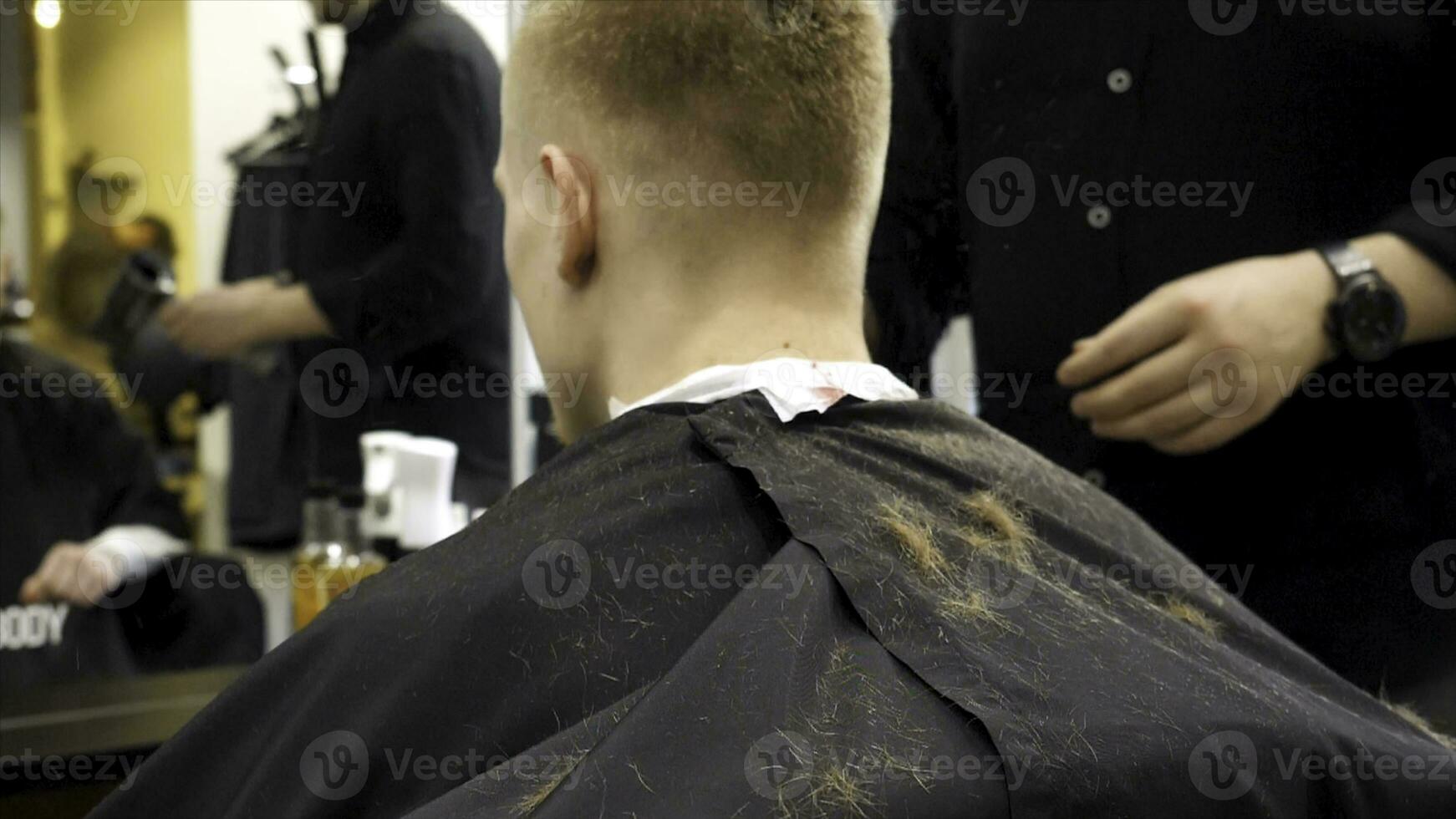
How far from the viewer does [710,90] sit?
1.35 metres

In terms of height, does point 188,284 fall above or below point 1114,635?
above

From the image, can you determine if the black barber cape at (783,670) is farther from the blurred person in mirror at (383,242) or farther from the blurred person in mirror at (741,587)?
the blurred person in mirror at (383,242)

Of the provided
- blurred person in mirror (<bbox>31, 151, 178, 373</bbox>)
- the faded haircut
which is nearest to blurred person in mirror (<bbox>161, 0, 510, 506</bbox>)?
blurred person in mirror (<bbox>31, 151, 178, 373</bbox>)

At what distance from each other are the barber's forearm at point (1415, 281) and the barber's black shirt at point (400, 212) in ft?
3.89

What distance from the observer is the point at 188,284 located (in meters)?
2.04

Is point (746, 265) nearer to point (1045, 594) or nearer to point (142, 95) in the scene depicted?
point (1045, 594)

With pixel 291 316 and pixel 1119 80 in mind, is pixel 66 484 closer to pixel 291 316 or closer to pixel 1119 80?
pixel 291 316

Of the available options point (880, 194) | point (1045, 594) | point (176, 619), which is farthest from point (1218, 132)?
point (176, 619)

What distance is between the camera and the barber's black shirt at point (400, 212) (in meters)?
2.05

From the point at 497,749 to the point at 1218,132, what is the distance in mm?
1244

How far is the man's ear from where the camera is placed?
1351 mm

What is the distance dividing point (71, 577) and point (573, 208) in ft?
3.74

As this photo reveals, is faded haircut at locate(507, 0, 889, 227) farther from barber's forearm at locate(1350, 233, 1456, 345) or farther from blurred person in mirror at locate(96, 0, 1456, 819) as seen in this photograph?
barber's forearm at locate(1350, 233, 1456, 345)

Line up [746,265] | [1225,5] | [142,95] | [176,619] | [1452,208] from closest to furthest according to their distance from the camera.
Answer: [746,265] → [1452,208] → [1225,5] → [142,95] → [176,619]
